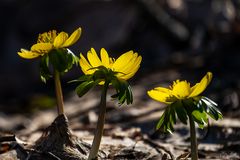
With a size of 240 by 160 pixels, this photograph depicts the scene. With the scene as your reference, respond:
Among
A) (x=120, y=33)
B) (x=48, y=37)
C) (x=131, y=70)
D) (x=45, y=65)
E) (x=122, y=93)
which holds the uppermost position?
(x=120, y=33)

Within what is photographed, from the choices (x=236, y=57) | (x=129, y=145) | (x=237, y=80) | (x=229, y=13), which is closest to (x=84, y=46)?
(x=229, y=13)

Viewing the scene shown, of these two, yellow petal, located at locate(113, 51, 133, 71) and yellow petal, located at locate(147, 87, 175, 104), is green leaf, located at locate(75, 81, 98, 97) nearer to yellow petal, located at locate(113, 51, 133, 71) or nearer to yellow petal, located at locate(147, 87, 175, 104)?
yellow petal, located at locate(113, 51, 133, 71)

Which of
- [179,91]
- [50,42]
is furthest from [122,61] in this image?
[50,42]

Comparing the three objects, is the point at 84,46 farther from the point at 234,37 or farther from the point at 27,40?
the point at 234,37

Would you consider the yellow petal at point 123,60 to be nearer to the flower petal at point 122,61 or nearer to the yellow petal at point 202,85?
the flower petal at point 122,61

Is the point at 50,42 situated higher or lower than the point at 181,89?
higher

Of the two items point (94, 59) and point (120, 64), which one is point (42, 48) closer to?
point (94, 59)
